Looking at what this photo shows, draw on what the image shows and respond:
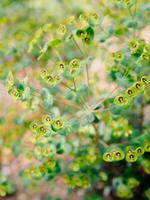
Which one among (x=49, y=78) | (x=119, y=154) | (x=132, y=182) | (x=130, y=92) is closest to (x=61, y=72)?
(x=49, y=78)

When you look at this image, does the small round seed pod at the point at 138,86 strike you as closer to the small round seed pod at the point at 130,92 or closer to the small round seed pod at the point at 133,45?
the small round seed pod at the point at 130,92

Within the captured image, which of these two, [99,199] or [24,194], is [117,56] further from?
[24,194]

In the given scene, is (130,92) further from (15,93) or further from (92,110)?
(15,93)

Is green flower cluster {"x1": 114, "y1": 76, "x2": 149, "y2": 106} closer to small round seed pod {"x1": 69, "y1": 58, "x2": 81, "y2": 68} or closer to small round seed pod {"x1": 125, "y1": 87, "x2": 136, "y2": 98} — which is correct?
→ small round seed pod {"x1": 125, "y1": 87, "x2": 136, "y2": 98}

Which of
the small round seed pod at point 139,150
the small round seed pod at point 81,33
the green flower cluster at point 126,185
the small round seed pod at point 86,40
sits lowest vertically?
the green flower cluster at point 126,185

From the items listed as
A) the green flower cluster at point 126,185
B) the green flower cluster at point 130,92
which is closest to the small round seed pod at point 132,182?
the green flower cluster at point 126,185

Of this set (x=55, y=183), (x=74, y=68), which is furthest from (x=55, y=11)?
(x=74, y=68)

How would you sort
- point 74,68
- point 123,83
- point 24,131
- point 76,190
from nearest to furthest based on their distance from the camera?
1. point 74,68
2. point 123,83
3. point 76,190
4. point 24,131
